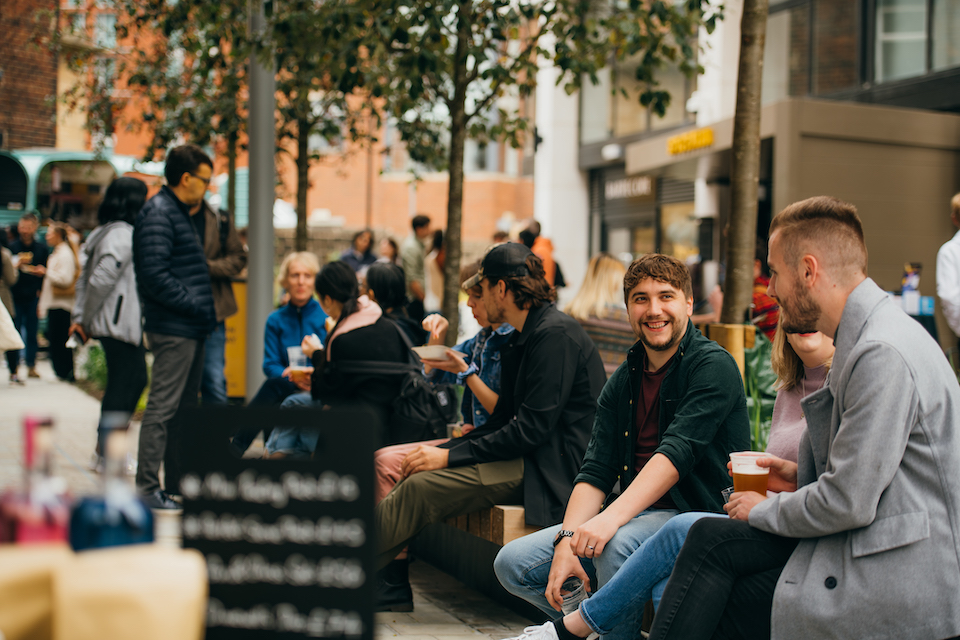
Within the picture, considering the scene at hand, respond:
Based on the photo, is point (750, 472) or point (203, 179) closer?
point (750, 472)

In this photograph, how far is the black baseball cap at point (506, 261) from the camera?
4168 mm

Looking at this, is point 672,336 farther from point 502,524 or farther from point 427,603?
point 427,603

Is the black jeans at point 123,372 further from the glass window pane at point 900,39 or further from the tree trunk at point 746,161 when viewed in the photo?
the glass window pane at point 900,39

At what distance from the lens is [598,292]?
23.5ft

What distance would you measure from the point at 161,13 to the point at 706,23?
16.5 ft

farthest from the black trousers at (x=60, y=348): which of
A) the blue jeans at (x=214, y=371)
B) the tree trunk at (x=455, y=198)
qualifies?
the tree trunk at (x=455, y=198)

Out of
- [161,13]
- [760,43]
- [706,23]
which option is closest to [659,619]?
[760,43]

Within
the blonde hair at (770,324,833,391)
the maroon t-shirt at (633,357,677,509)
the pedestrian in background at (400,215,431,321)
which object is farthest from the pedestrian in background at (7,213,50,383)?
the blonde hair at (770,324,833,391)

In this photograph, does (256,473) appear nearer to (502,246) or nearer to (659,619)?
(659,619)

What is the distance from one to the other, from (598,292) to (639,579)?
4.25 meters

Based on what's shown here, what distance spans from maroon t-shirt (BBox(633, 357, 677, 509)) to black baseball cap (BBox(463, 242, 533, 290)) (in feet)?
2.87

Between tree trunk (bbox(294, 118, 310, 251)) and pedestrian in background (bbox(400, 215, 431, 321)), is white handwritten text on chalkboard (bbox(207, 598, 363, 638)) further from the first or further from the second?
pedestrian in background (bbox(400, 215, 431, 321))

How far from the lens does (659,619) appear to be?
2.78 metres

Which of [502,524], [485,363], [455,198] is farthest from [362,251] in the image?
[502,524]
